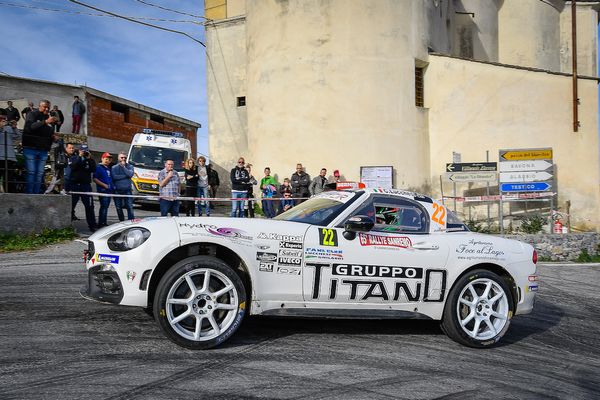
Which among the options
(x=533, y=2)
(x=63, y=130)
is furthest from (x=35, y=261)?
(x=533, y=2)

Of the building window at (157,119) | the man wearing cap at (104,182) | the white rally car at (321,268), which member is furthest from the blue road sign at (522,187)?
the building window at (157,119)

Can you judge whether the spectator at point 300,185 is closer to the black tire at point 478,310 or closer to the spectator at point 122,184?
the spectator at point 122,184

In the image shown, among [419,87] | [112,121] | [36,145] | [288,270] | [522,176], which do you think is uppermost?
[112,121]

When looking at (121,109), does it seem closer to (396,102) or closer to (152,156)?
(152,156)

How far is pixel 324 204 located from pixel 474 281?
1.85 m

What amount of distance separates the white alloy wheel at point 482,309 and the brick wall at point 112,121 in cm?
2535

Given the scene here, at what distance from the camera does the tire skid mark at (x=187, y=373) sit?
12.6 feet

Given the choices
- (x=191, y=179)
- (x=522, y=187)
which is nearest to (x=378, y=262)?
(x=191, y=179)

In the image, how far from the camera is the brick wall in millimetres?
27625

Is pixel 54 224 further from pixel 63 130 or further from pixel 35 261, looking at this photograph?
pixel 63 130

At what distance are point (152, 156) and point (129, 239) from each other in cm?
1462

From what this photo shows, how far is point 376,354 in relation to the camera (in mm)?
5133

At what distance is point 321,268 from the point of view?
206 inches

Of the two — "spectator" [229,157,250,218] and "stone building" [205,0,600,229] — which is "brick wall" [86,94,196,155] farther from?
"spectator" [229,157,250,218]
